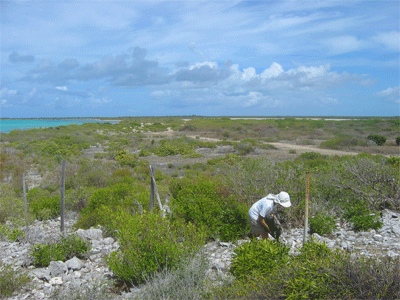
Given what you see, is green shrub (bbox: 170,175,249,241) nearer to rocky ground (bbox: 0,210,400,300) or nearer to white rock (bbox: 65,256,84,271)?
rocky ground (bbox: 0,210,400,300)

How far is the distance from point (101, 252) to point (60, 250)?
771mm

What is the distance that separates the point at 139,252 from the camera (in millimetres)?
4793

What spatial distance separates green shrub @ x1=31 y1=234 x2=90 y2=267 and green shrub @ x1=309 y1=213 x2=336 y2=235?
451 centimetres

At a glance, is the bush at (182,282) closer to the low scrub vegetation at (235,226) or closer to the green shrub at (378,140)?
the low scrub vegetation at (235,226)

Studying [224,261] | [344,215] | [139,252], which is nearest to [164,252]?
[139,252]

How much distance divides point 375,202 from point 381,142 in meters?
27.8

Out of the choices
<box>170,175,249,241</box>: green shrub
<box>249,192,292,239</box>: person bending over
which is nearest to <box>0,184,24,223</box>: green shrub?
<box>170,175,249,241</box>: green shrub

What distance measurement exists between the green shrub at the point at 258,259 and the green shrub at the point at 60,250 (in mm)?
3168

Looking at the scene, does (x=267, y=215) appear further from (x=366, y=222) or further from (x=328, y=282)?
(x=366, y=222)

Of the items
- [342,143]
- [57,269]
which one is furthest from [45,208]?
[342,143]

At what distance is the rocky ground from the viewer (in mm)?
4980

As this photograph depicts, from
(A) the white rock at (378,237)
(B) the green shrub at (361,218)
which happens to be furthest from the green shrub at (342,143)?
(A) the white rock at (378,237)

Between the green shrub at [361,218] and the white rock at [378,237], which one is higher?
the green shrub at [361,218]

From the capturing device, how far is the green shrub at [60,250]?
5801 millimetres
